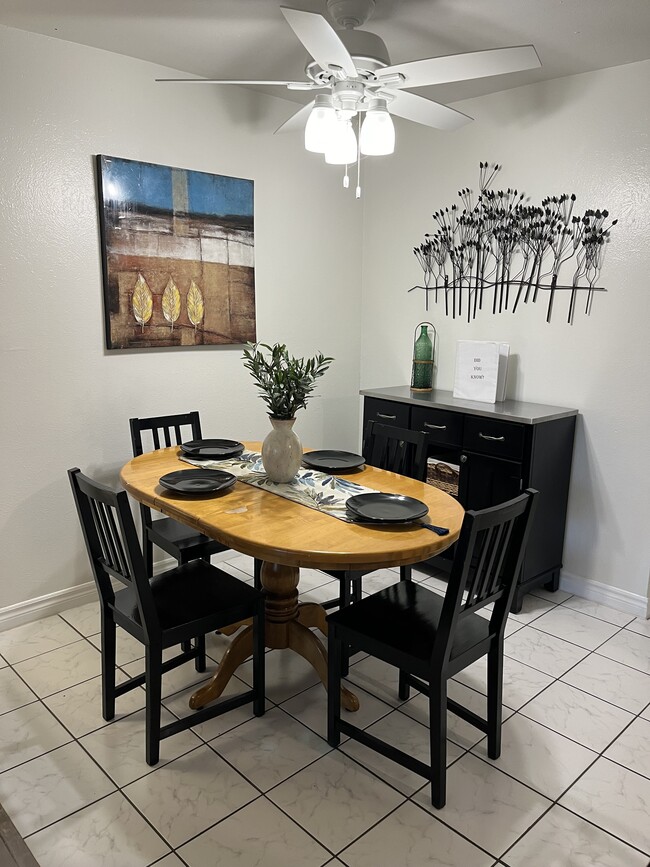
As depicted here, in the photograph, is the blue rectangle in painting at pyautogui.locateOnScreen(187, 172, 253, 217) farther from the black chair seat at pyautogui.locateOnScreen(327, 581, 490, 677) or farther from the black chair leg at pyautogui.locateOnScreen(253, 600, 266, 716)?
the black chair seat at pyautogui.locateOnScreen(327, 581, 490, 677)

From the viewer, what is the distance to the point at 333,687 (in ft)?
7.03

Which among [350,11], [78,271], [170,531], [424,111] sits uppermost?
[350,11]

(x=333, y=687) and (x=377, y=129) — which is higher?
(x=377, y=129)

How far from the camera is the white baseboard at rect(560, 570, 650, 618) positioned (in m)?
3.20

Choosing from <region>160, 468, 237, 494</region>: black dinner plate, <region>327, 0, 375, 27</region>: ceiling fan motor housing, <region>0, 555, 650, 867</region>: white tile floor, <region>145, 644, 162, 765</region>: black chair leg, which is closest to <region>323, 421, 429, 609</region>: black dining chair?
<region>0, 555, 650, 867</region>: white tile floor

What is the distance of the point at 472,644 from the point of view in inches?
78.9

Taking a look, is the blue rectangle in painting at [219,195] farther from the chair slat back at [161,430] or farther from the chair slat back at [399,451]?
the chair slat back at [399,451]

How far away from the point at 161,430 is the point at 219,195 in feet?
4.22

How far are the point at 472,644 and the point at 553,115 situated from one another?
2622 mm

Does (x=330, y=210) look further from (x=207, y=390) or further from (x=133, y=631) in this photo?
(x=133, y=631)

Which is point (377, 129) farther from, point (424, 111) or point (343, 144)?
point (424, 111)

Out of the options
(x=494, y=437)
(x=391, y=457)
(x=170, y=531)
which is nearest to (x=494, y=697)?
(x=391, y=457)

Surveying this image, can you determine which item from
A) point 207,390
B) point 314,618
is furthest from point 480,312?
point 314,618

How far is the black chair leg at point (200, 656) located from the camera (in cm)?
258
